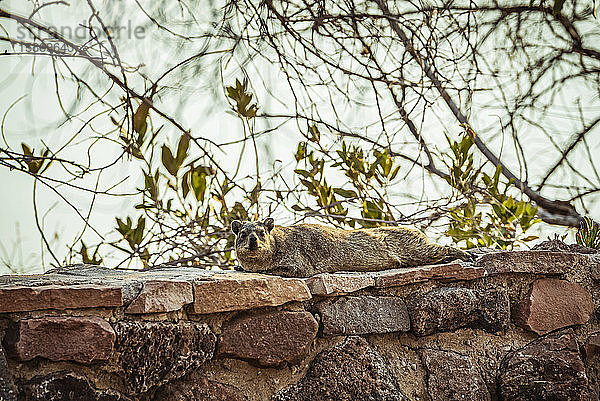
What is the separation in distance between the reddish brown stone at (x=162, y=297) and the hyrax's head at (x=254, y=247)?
33 centimetres

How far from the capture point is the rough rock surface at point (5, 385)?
1207mm

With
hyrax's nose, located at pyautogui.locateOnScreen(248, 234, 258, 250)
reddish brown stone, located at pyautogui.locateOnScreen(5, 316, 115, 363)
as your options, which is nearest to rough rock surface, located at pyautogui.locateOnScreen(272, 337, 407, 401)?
hyrax's nose, located at pyautogui.locateOnScreen(248, 234, 258, 250)

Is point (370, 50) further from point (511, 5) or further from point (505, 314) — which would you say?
point (505, 314)

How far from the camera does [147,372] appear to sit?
1.42 m

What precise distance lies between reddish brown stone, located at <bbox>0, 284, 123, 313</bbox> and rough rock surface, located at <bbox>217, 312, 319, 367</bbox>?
31 cm

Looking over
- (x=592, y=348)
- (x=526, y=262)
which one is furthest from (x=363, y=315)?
(x=592, y=348)

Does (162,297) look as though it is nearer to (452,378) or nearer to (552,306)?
(452,378)

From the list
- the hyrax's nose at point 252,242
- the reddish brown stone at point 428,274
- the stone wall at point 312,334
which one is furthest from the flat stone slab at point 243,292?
the reddish brown stone at point 428,274

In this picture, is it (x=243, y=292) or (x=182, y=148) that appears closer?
(x=243, y=292)

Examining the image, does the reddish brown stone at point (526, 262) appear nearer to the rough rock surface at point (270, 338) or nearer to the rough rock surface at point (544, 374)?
the rough rock surface at point (544, 374)

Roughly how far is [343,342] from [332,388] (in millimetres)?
130

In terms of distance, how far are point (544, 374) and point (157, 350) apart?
1.10 metres

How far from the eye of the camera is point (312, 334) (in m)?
1.63

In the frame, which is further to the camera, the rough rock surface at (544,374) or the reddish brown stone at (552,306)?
the reddish brown stone at (552,306)
